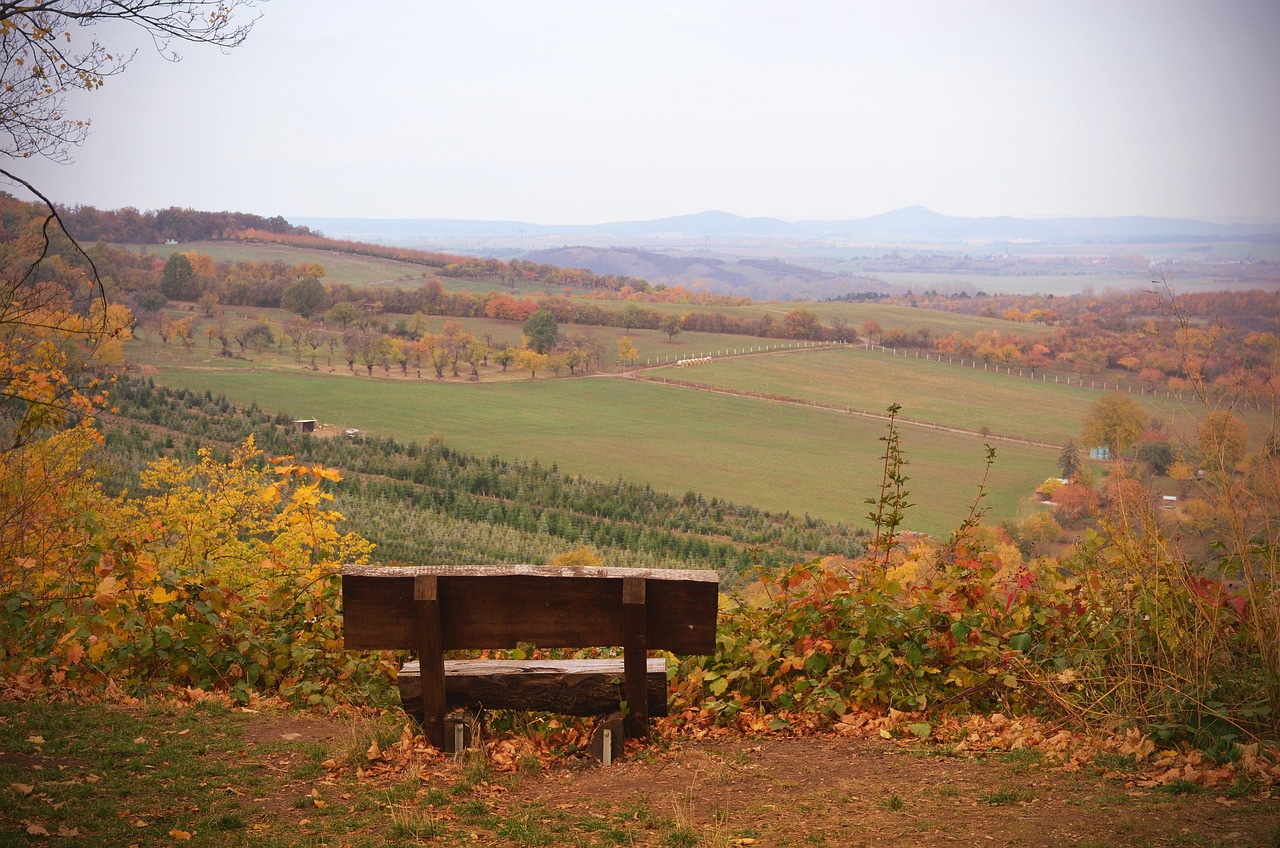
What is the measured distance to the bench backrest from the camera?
392 cm

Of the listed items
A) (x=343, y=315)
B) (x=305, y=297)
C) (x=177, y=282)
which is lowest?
(x=343, y=315)

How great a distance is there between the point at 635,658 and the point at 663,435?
56752 mm

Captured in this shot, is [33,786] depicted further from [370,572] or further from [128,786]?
[370,572]

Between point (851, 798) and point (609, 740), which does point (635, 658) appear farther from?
point (851, 798)

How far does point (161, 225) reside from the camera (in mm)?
78188

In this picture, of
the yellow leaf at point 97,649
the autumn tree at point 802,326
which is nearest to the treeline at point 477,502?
the yellow leaf at point 97,649

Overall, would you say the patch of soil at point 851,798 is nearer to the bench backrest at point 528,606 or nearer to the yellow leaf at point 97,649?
the bench backrest at point 528,606

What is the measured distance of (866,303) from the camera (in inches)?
3935

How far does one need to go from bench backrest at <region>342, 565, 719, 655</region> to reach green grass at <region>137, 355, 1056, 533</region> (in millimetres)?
38904

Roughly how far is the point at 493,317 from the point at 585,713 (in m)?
84.7

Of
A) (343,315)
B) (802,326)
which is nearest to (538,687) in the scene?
(343,315)

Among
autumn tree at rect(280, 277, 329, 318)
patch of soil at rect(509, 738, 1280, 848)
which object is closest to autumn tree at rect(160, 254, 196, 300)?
autumn tree at rect(280, 277, 329, 318)

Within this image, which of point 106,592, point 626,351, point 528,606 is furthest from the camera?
point 626,351

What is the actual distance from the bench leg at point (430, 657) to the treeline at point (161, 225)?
71.2 meters
